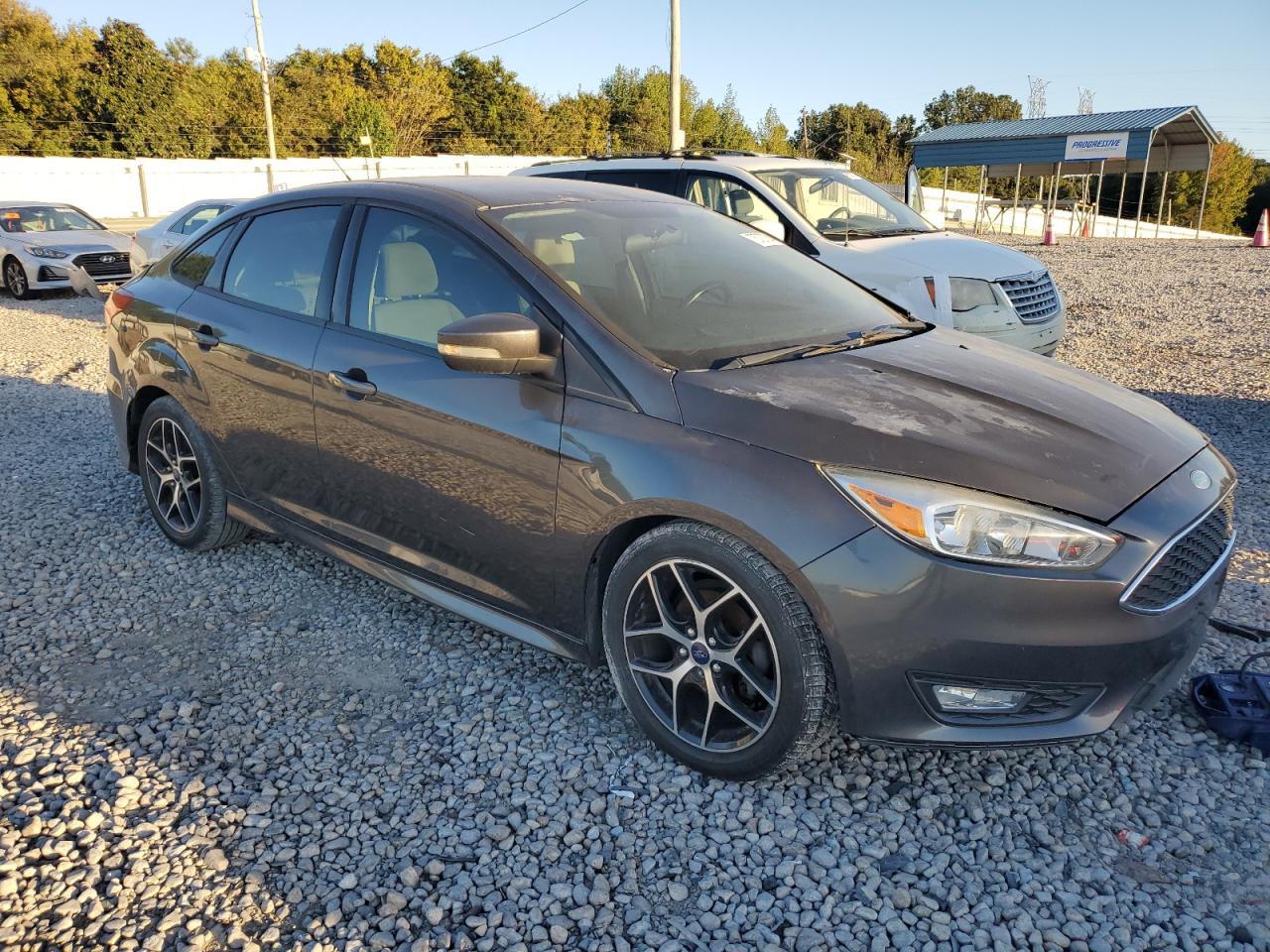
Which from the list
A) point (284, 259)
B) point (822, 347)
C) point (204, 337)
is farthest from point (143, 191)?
point (822, 347)

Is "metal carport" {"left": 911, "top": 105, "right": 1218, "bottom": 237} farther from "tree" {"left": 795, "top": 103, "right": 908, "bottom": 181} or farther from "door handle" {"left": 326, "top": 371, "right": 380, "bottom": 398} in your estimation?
"tree" {"left": 795, "top": 103, "right": 908, "bottom": 181}

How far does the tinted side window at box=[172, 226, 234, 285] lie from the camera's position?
4.39 meters

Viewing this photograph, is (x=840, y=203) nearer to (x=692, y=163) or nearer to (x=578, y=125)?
(x=692, y=163)

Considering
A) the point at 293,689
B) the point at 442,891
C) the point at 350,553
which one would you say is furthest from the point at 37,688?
the point at 442,891

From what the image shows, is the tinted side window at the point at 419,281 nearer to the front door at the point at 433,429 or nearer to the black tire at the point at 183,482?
the front door at the point at 433,429

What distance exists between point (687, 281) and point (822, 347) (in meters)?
0.57

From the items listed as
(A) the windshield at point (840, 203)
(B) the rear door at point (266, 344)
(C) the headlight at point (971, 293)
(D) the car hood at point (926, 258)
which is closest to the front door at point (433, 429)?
(B) the rear door at point (266, 344)

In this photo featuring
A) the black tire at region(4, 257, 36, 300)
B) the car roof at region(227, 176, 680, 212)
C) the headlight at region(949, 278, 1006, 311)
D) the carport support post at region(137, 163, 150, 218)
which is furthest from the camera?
the carport support post at region(137, 163, 150, 218)

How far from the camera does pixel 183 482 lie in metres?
4.55

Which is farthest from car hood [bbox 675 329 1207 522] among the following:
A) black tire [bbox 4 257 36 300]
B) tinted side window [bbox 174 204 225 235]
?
black tire [bbox 4 257 36 300]

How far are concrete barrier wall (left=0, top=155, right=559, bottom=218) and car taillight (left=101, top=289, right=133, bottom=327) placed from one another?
3262 cm

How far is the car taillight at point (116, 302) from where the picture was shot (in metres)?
4.76

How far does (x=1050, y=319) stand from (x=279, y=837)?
6.87 m

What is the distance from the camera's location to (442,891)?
2.44m
